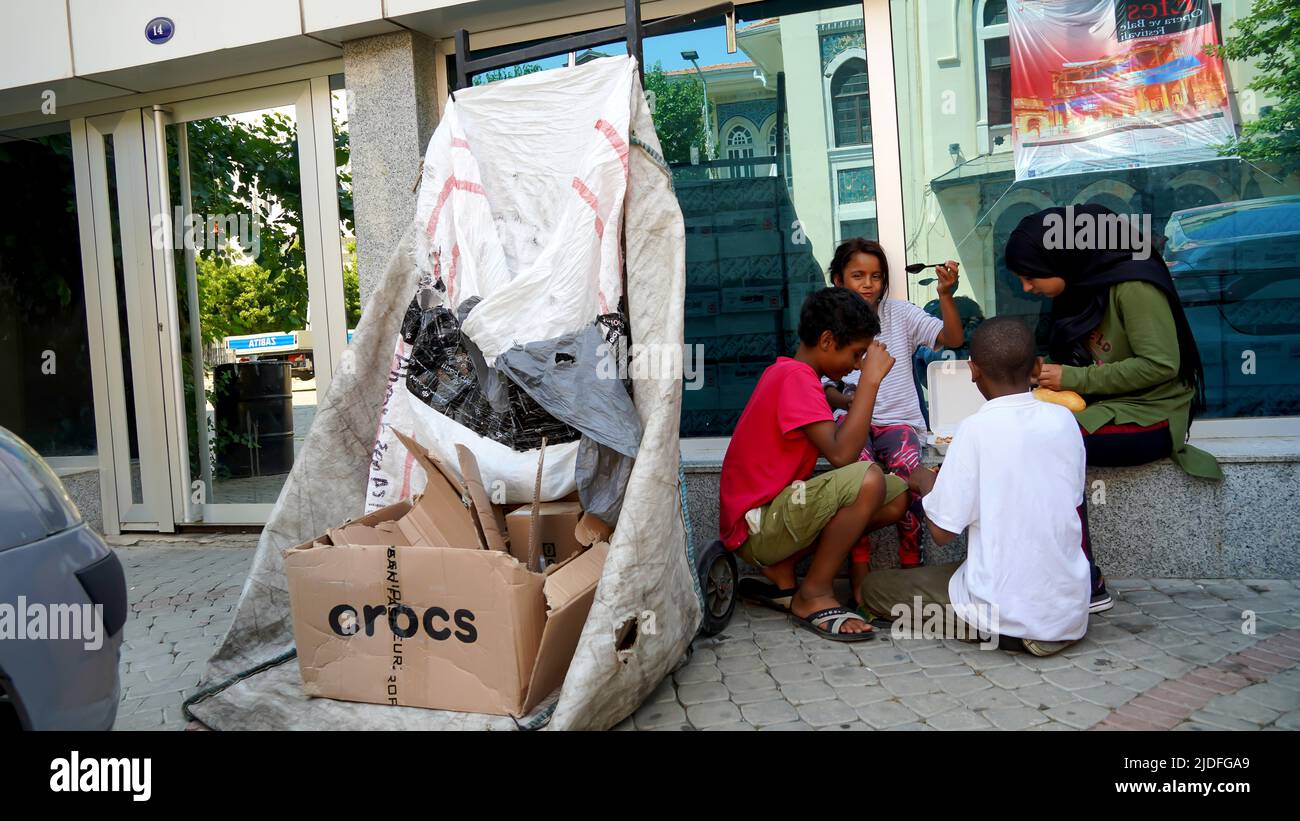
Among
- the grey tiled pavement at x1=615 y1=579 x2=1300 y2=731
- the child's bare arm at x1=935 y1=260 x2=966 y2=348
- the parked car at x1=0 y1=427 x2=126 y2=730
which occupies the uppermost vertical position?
the child's bare arm at x1=935 y1=260 x2=966 y2=348

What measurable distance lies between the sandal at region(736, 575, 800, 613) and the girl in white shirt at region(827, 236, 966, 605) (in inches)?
15.9

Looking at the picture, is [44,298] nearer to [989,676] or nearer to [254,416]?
[254,416]

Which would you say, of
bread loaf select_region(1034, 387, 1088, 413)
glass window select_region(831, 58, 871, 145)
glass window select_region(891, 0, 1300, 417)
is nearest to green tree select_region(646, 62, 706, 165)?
glass window select_region(831, 58, 871, 145)

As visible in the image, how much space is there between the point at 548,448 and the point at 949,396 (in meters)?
2.41

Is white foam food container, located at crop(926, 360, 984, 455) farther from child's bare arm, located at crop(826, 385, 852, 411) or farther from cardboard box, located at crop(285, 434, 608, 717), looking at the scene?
cardboard box, located at crop(285, 434, 608, 717)

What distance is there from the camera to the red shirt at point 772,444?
11.5ft

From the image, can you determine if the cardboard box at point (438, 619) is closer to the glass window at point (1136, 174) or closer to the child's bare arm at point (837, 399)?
the child's bare arm at point (837, 399)

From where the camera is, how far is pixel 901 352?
175 inches

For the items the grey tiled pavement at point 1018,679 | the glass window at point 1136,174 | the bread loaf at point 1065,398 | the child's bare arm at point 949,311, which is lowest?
the grey tiled pavement at point 1018,679

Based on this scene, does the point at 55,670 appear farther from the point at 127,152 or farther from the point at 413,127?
the point at 127,152

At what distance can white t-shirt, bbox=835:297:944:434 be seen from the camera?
4312mm

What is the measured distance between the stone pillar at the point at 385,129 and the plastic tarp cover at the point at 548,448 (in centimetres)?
162

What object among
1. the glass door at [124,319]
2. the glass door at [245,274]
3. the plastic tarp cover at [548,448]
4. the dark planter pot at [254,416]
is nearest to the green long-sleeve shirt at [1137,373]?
the plastic tarp cover at [548,448]

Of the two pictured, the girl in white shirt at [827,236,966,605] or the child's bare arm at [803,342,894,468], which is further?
the girl in white shirt at [827,236,966,605]
